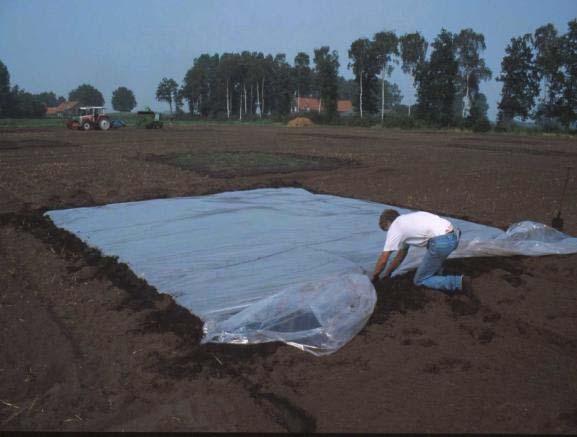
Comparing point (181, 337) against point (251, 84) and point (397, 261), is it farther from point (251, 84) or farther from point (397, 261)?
point (251, 84)

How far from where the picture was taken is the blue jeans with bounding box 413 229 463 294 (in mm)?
4441

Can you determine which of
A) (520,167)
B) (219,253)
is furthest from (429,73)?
(219,253)

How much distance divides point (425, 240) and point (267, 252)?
1.84 m

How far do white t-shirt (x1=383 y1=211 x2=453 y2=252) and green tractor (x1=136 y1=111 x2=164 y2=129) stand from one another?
Answer: 116 feet

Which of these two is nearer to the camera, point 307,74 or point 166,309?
point 166,309

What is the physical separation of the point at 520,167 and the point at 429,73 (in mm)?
35791

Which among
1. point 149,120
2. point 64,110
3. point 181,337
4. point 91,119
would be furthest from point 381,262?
point 64,110

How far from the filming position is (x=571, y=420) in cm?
282

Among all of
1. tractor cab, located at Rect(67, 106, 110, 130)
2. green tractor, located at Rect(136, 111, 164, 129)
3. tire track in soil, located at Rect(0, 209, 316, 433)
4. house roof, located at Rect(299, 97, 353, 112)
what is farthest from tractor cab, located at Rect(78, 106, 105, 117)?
house roof, located at Rect(299, 97, 353, 112)

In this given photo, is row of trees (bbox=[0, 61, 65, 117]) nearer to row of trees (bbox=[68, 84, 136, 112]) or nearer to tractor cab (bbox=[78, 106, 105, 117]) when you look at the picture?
tractor cab (bbox=[78, 106, 105, 117])

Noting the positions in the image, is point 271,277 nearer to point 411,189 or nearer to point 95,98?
point 411,189

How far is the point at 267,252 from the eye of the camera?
5.55 metres

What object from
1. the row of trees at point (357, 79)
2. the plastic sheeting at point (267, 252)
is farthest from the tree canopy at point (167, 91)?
the plastic sheeting at point (267, 252)

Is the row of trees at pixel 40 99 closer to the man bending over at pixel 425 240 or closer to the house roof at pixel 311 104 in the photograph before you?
the house roof at pixel 311 104
